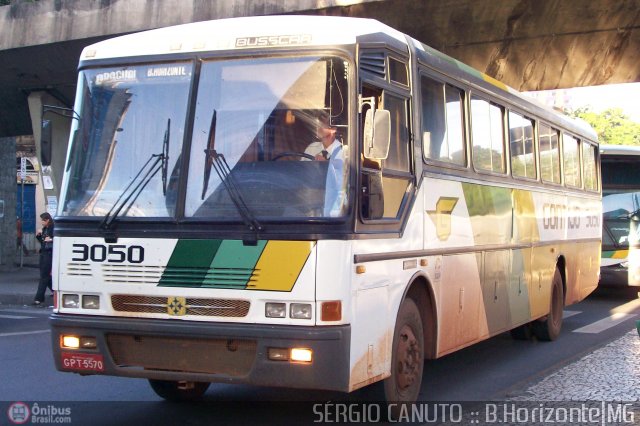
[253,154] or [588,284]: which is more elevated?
[253,154]

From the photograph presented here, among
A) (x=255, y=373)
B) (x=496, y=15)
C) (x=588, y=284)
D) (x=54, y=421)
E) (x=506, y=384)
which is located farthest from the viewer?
(x=496, y=15)

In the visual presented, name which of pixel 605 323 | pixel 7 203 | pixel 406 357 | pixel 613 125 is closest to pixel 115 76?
pixel 406 357

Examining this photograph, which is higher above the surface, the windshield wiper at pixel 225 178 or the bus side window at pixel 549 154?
the bus side window at pixel 549 154

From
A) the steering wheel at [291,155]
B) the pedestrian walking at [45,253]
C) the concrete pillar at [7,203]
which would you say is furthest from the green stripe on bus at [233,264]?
the concrete pillar at [7,203]

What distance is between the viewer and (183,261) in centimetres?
605

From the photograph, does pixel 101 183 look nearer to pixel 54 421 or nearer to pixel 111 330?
pixel 111 330

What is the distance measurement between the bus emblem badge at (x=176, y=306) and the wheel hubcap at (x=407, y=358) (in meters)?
1.84

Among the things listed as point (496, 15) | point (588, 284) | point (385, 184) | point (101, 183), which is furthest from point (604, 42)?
point (101, 183)

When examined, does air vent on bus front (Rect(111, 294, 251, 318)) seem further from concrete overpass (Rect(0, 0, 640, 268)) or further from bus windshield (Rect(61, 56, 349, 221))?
concrete overpass (Rect(0, 0, 640, 268))

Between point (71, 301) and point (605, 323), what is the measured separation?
10.1m

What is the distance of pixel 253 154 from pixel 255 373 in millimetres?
1589

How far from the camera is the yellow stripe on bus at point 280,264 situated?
19.0ft

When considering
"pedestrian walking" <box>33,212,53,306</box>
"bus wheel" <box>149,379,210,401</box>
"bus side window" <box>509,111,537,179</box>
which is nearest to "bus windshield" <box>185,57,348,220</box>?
"bus wheel" <box>149,379,210,401</box>

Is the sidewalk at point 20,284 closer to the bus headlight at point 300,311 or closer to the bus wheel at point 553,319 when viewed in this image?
the bus wheel at point 553,319
